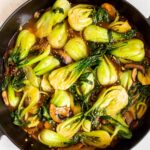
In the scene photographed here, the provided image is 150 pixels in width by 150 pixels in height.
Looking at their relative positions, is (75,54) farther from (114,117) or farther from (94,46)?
(114,117)

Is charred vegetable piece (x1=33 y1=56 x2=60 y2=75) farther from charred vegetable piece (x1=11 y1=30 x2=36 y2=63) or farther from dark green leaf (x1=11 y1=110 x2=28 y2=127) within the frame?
dark green leaf (x1=11 y1=110 x2=28 y2=127)

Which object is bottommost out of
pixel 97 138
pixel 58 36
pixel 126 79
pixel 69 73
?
pixel 97 138

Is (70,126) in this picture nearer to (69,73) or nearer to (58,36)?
(69,73)

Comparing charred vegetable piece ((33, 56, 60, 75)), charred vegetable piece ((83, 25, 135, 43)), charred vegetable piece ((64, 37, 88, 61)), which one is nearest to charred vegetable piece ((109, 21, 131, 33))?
charred vegetable piece ((83, 25, 135, 43))

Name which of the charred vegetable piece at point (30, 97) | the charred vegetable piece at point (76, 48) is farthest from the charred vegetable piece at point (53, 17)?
the charred vegetable piece at point (30, 97)

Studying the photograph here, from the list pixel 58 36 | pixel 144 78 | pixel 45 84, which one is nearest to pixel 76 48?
pixel 58 36
